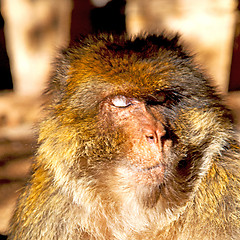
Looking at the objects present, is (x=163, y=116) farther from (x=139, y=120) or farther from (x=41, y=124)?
(x=41, y=124)

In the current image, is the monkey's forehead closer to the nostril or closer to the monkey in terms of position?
the monkey

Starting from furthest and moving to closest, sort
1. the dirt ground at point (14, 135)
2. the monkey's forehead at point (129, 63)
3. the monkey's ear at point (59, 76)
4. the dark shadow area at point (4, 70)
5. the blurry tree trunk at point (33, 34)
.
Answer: the dark shadow area at point (4, 70) < the blurry tree trunk at point (33, 34) < the dirt ground at point (14, 135) < the monkey's ear at point (59, 76) < the monkey's forehead at point (129, 63)

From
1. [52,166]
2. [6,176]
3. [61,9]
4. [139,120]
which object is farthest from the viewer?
[61,9]

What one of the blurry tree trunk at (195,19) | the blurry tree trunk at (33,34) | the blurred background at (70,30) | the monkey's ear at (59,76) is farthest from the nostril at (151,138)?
the blurry tree trunk at (33,34)

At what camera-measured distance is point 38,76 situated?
16.6 ft

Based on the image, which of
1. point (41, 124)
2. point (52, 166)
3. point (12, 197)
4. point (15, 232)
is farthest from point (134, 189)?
point (12, 197)

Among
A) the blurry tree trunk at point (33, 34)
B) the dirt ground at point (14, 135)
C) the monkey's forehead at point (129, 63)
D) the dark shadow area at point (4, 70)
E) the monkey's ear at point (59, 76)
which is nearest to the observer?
the monkey's forehead at point (129, 63)

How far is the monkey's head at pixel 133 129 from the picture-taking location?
1668 millimetres

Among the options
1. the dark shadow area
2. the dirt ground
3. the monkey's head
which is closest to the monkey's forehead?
the monkey's head

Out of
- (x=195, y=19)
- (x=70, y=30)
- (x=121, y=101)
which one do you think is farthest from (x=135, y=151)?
(x=70, y=30)

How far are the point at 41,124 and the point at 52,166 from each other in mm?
269

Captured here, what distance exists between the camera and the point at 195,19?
459cm

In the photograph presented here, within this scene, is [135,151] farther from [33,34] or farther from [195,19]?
[33,34]

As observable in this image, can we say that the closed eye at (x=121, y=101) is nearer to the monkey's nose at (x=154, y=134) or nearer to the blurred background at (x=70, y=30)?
the monkey's nose at (x=154, y=134)
